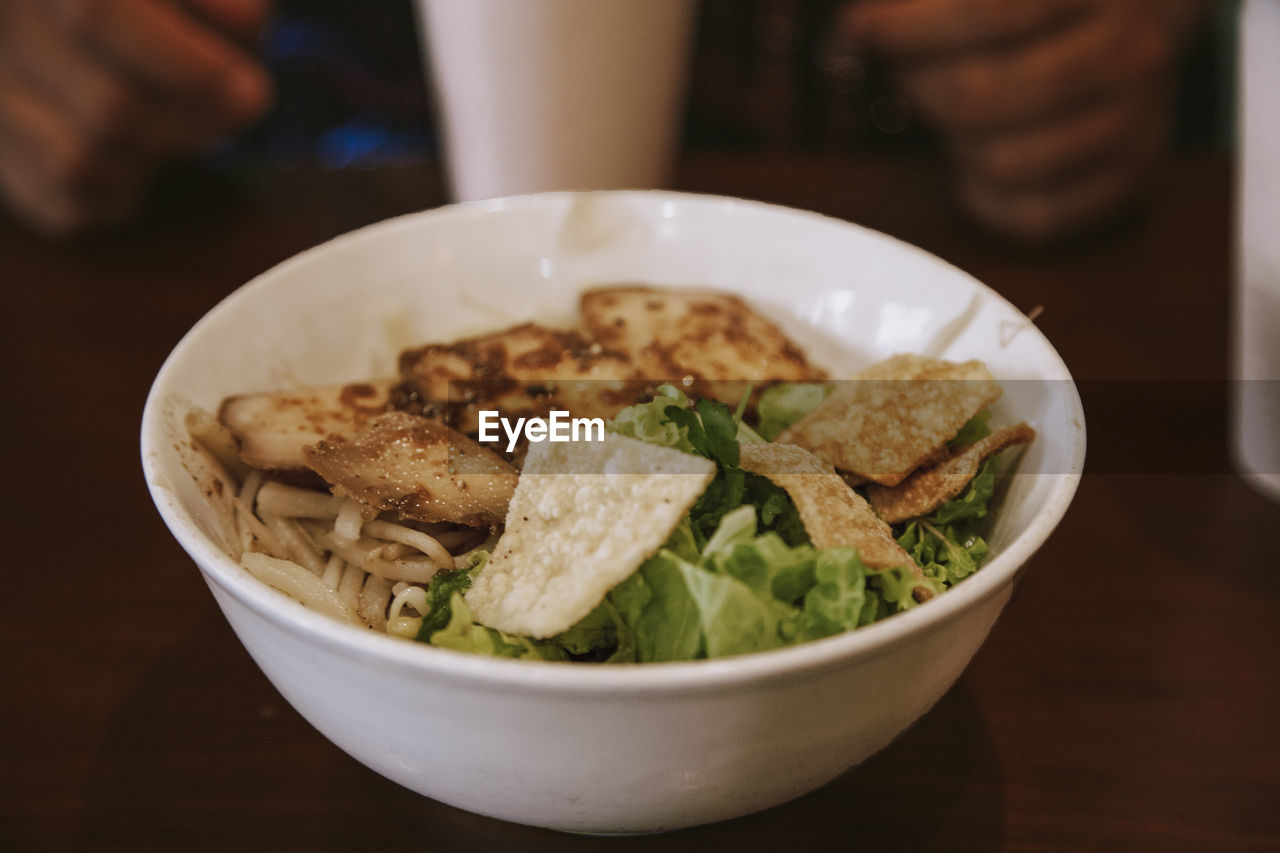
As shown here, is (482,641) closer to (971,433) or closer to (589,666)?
(589,666)

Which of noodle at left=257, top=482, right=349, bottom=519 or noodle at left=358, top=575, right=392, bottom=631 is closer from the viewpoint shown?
noodle at left=358, top=575, right=392, bottom=631

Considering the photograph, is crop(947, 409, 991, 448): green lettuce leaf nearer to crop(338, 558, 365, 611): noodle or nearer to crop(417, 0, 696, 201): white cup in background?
crop(338, 558, 365, 611): noodle

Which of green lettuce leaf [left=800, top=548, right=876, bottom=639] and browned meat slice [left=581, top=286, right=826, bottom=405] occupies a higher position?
browned meat slice [left=581, top=286, right=826, bottom=405]

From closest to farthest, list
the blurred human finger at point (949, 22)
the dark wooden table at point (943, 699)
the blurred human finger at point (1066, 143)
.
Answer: the dark wooden table at point (943, 699), the blurred human finger at point (949, 22), the blurred human finger at point (1066, 143)

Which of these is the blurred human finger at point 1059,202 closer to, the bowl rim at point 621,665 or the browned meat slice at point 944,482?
the browned meat slice at point 944,482

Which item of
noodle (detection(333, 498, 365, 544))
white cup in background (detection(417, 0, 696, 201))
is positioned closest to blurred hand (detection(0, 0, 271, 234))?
white cup in background (detection(417, 0, 696, 201))

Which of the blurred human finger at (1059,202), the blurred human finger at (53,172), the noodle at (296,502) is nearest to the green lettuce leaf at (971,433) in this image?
the noodle at (296,502)

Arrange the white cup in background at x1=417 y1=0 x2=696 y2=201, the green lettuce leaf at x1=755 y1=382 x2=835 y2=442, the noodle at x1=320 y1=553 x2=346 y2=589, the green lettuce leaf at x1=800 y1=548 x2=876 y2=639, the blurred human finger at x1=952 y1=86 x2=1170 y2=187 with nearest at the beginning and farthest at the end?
the green lettuce leaf at x1=800 y1=548 x2=876 y2=639 → the noodle at x1=320 y1=553 x2=346 y2=589 → the green lettuce leaf at x1=755 y1=382 x2=835 y2=442 → the white cup in background at x1=417 y1=0 x2=696 y2=201 → the blurred human finger at x1=952 y1=86 x2=1170 y2=187
